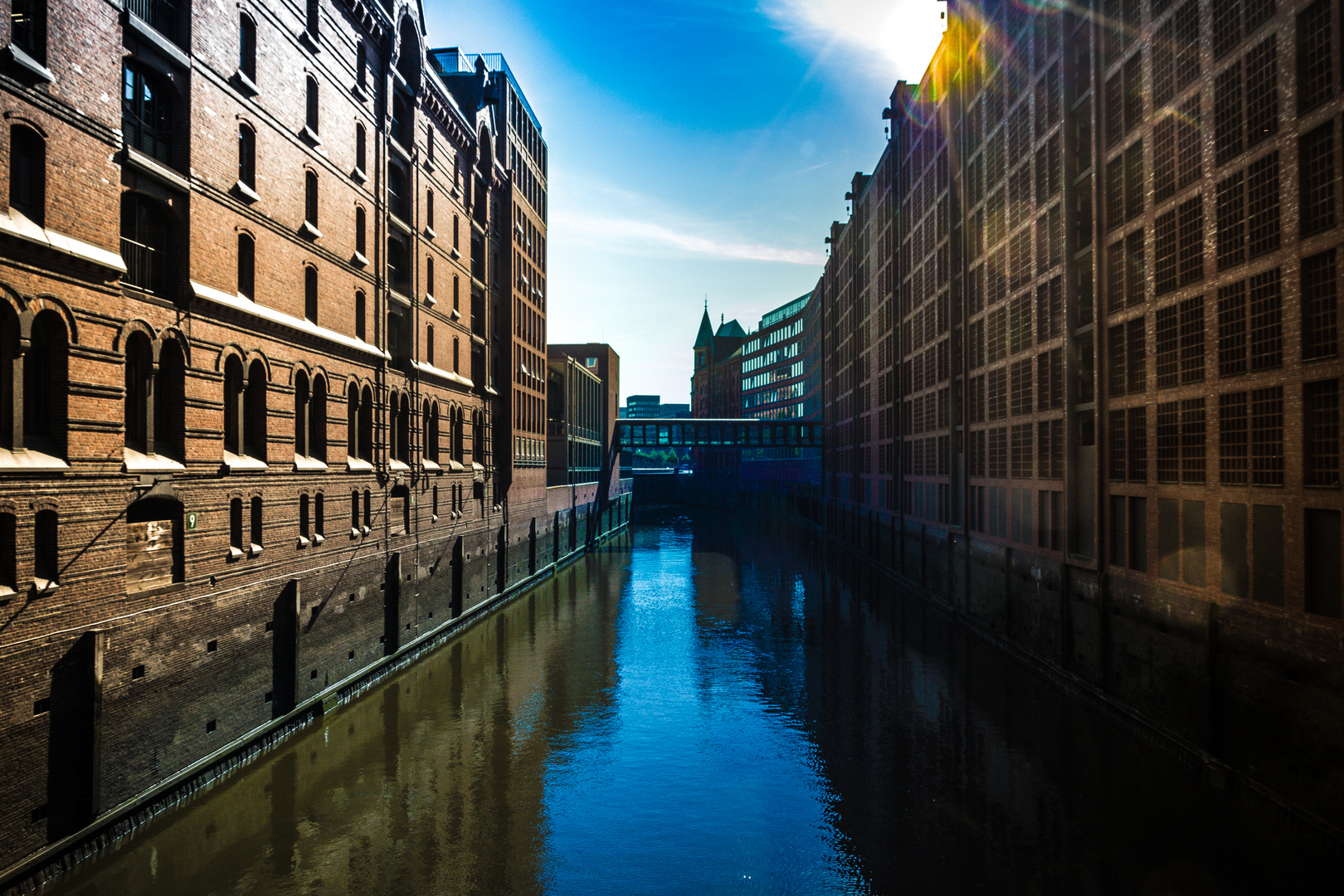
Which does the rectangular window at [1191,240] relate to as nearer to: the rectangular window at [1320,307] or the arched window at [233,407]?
the rectangular window at [1320,307]

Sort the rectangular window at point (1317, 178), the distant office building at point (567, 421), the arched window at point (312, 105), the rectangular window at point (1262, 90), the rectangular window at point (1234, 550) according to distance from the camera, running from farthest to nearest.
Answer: the distant office building at point (567, 421)
the arched window at point (312, 105)
the rectangular window at point (1234, 550)
the rectangular window at point (1262, 90)
the rectangular window at point (1317, 178)

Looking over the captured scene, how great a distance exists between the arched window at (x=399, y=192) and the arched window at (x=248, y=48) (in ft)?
29.7

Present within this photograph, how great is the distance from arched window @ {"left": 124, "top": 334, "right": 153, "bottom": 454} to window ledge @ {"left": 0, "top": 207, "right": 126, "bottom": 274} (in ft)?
5.94

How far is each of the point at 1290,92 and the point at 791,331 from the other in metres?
102

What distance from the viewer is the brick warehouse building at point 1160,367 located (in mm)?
14742

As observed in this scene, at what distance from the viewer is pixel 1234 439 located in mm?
17109

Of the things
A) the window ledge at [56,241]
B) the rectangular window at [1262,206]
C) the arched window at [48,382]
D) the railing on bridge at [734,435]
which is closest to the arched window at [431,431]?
the window ledge at [56,241]

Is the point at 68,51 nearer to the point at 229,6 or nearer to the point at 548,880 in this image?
the point at 229,6

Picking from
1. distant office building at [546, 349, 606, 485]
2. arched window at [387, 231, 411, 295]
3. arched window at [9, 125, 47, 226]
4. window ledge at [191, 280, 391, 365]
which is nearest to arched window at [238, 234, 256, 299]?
window ledge at [191, 280, 391, 365]

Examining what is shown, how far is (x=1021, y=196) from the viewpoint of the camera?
101ft

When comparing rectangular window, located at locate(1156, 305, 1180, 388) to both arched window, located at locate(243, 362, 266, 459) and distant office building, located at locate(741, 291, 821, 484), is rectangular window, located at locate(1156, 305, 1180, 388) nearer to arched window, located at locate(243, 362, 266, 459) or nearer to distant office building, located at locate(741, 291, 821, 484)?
arched window, located at locate(243, 362, 266, 459)

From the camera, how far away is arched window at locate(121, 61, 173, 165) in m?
14.9

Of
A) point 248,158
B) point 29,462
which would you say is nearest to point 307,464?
point 248,158

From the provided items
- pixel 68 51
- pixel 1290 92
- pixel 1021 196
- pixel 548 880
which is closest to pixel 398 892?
pixel 548 880
